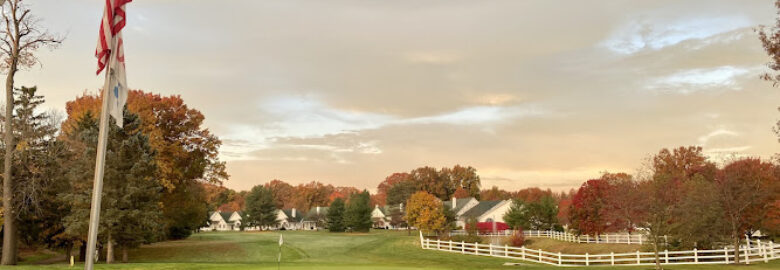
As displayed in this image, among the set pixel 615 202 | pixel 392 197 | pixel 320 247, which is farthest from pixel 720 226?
pixel 392 197

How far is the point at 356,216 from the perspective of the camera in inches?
3748

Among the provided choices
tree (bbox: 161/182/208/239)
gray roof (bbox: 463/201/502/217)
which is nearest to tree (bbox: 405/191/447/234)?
tree (bbox: 161/182/208/239)

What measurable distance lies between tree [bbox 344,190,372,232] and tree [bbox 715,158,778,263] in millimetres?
64369

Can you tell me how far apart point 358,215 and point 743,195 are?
67597 millimetres

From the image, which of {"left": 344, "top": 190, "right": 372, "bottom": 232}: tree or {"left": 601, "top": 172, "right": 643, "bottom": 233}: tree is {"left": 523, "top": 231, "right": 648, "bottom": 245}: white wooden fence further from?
{"left": 344, "top": 190, "right": 372, "bottom": 232}: tree

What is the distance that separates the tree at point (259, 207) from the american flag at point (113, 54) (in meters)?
109

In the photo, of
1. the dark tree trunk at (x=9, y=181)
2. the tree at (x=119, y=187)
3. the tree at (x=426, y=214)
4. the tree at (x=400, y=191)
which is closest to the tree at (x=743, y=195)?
the tree at (x=426, y=214)

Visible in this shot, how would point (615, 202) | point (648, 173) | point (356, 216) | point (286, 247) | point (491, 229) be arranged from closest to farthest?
point (615, 202) → point (648, 173) → point (286, 247) → point (491, 229) → point (356, 216)

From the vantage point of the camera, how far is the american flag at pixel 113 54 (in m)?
9.23

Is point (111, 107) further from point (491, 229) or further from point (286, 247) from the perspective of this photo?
point (491, 229)

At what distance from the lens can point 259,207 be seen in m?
116

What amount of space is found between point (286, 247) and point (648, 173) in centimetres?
3112

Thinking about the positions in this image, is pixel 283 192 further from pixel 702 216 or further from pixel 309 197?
pixel 702 216

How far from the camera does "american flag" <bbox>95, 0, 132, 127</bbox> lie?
9.23 metres
